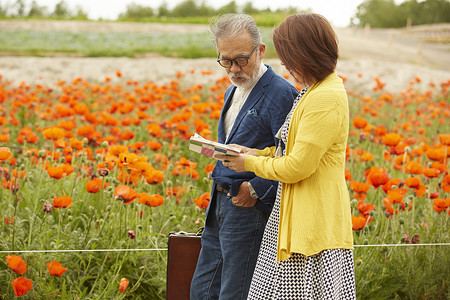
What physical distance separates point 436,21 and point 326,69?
5175cm

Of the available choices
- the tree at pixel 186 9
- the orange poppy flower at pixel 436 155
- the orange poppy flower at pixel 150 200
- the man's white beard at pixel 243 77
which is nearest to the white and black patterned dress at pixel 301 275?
the man's white beard at pixel 243 77

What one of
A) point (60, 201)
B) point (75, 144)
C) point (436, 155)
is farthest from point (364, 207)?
point (75, 144)

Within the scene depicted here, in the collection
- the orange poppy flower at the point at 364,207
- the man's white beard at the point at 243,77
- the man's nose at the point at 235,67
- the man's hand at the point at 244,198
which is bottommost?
the orange poppy flower at the point at 364,207

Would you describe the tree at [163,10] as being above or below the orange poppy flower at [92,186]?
above

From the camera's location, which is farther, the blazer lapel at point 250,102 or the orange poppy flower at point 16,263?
the orange poppy flower at point 16,263

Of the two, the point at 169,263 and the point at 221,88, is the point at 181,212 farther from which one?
the point at 221,88

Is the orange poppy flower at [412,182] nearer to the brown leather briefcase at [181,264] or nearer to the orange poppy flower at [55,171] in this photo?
the brown leather briefcase at [181,264]

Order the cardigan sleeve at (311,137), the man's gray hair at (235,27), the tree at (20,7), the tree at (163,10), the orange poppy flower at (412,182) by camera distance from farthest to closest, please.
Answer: the tree at (163,10), the tree at (20,7), the orange poppy flower at (412,182), the man's gray hair at (235,27), the cardigan sleeve at (311,137)

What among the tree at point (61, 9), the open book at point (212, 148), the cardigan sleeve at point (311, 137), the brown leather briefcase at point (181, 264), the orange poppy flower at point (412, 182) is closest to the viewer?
the cardigan sleeve at point (311, 137)

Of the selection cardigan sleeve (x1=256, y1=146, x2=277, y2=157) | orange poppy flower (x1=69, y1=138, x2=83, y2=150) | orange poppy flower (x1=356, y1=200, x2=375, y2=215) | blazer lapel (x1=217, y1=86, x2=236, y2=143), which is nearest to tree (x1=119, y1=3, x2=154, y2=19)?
orange poppy flower (x1=69, y1=138, x2=83, y2=150)

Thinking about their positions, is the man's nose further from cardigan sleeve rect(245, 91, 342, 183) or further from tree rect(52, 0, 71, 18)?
tree rect(52, 0, 71, 18)

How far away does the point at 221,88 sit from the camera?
20.2ft

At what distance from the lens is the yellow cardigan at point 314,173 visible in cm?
152

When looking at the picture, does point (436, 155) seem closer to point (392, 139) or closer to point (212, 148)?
point (392, 139)
